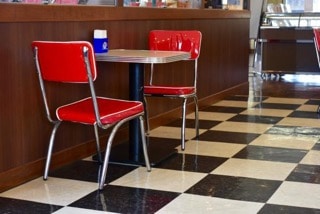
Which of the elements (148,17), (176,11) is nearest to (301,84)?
(176,11)

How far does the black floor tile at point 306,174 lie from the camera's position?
3.38 metres

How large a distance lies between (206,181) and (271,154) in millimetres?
845

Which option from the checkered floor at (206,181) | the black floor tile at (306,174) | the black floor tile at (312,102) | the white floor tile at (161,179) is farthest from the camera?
the black floor tile at (312,102)

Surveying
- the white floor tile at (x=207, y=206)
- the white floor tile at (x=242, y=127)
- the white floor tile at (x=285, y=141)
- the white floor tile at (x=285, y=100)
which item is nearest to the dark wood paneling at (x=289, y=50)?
the white floor tile at (x=285, y=100)

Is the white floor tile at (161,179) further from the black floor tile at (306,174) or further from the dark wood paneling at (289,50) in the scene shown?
the dark wood paneling at (289,50)

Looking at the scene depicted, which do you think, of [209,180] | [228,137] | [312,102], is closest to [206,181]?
[209,180]

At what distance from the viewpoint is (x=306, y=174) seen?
3.48 meters

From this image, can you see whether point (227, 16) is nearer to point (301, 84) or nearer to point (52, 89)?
point (301, 84)

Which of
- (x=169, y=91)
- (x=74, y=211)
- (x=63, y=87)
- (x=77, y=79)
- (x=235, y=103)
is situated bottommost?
(x=235, y=103)

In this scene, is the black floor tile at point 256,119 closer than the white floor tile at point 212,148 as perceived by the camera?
No

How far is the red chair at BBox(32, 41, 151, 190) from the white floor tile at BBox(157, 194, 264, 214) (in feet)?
1.59

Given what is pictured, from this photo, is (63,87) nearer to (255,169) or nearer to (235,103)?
(255,169)

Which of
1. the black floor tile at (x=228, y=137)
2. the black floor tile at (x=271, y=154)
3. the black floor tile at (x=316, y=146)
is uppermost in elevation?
the black floor tile at (x=271, y=154)

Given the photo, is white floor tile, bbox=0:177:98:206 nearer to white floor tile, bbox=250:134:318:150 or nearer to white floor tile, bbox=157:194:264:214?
white floor tile, bbox=157:194:264:214
